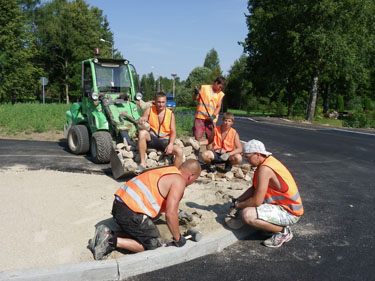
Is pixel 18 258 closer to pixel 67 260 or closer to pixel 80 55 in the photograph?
pixel 67 260

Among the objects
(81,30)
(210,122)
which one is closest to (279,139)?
(210,122)

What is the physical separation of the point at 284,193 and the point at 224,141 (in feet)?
8.53

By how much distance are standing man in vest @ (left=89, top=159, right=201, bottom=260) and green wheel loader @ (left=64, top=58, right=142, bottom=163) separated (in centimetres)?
378

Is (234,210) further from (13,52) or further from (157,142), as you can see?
(13,52)

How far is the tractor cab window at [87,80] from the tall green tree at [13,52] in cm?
2665

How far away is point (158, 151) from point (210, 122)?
1547mm

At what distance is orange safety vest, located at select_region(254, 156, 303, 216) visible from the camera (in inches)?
146

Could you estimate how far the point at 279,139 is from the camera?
41.1ft

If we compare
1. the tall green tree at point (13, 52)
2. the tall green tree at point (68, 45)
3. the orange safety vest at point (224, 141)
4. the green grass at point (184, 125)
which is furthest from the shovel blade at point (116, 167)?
the tall green tree at point (68, 45)

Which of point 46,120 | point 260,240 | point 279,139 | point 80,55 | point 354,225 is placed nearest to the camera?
point 260,240

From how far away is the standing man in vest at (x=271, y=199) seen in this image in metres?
3.70

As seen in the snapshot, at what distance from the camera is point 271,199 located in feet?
12.9

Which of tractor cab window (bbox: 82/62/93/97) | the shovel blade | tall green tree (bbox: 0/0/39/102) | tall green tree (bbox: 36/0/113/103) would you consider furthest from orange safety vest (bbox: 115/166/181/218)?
tall green tree (bbox: 36/0/113/103)

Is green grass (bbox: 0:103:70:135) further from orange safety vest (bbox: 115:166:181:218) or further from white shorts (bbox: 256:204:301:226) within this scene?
white shorts (bbox: 256:204:301:226)
